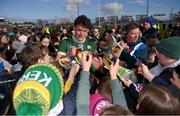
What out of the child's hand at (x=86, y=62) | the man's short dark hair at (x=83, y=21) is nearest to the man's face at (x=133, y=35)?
the man's short dark hair at (x=83, y=21)

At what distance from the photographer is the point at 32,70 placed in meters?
2.08

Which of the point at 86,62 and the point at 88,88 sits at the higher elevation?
the point at 86,62

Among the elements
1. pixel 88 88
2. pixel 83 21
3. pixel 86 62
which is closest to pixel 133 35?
pixel 83 21

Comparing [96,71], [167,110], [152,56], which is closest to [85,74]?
[167,110]

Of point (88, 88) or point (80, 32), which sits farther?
point (80, 32)

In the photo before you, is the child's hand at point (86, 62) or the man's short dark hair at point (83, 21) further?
the man's short dark hair at point (83, 21)

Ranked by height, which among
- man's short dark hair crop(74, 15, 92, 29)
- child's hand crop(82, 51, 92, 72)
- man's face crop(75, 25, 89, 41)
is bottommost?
child's hand crop(82, 51, 92, 72)

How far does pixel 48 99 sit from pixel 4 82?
117 centimetres

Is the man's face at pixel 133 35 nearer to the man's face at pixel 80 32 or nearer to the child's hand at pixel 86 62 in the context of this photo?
the man's face at pixel 80 32

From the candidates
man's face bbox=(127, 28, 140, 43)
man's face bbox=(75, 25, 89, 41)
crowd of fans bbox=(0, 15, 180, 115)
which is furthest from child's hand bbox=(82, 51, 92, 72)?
man's face bbox=(127, 28, 140, 43)

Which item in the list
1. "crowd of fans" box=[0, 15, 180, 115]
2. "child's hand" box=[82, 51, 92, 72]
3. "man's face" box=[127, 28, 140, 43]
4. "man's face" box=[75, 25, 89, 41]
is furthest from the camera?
"man's face" box=[127, 28, 140, 43]

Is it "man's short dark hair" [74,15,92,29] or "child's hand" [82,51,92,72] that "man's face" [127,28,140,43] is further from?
"child's hand" [82,51,92,72]

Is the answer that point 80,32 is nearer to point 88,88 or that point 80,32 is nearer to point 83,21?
point 83,21

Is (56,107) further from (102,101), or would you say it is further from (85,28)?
(85,28)
